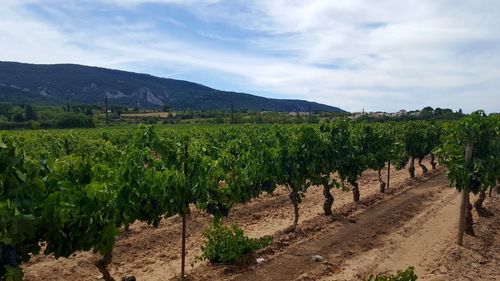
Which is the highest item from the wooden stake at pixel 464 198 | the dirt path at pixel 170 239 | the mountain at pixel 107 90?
the mountain at pixel 107 90

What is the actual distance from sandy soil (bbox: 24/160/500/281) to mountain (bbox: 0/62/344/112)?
367ft

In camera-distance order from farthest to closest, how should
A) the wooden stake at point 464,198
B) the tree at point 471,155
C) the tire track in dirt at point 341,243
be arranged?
the wooden stake at point 464,198
the tree at point 471,155
the tire track in dirt at point 341,243

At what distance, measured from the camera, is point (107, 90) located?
5866 inches

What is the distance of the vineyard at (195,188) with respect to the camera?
5.31 meters

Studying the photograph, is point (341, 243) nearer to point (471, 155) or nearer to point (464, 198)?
point (464, 198)

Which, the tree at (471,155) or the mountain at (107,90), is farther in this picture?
the mountain at (107,90)

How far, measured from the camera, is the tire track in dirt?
1020 centimetres

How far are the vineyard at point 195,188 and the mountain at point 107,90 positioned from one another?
111999mm

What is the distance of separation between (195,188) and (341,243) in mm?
5365

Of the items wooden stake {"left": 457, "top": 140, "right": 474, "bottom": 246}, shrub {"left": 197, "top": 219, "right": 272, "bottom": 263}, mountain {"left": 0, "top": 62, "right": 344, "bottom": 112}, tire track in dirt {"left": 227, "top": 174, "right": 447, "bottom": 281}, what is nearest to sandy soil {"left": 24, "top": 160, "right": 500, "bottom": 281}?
tire track in dirt {"left": 227, "top": 174, "right": 447, "bottom": 281}

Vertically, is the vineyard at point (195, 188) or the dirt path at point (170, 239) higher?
the vineyard at point (195, 188)

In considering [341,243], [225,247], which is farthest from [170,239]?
[341,243]

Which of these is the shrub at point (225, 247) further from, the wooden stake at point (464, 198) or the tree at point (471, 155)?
the tree at point (471, 155)

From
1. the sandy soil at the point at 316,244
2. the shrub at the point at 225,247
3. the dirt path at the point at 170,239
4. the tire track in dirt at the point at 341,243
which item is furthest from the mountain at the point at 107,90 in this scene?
the shrub at the point at 225,247
